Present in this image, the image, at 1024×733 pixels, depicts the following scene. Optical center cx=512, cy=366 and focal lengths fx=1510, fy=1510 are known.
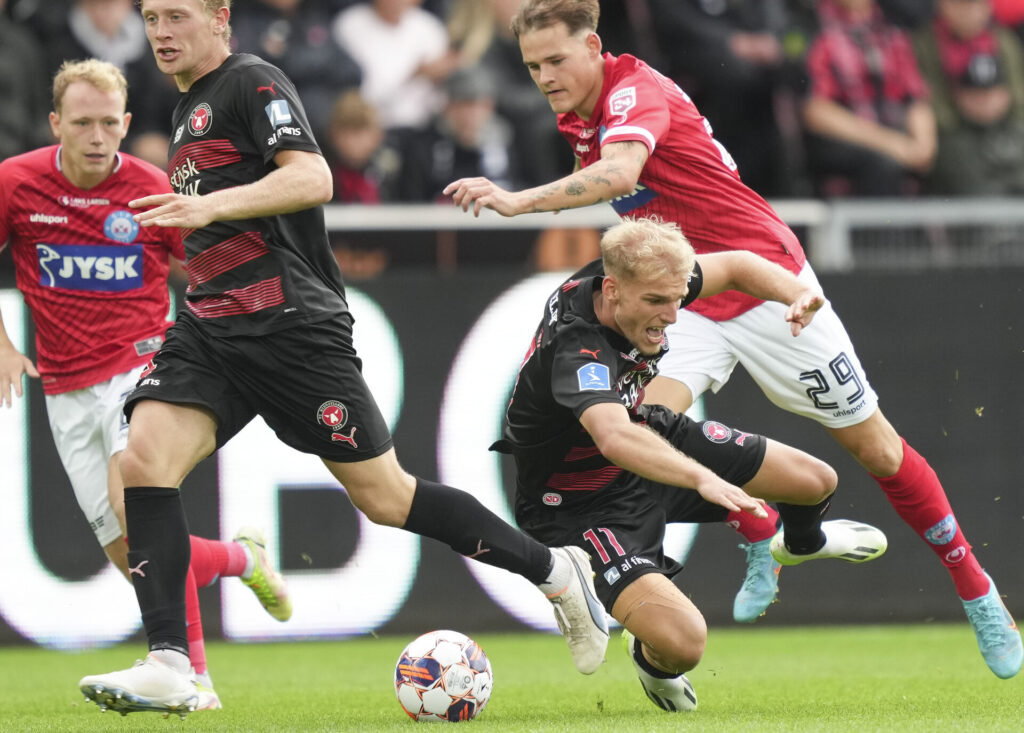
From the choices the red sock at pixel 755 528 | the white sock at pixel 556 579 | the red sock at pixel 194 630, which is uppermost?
the white sock at pixel 556 579

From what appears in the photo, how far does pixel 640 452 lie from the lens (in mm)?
4863

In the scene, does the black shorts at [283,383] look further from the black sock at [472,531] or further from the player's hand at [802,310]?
the player's hand at [802,310]

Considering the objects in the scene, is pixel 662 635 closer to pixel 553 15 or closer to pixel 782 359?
pixel 782 359

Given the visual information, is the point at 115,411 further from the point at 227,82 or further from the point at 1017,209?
the point at 1017,209

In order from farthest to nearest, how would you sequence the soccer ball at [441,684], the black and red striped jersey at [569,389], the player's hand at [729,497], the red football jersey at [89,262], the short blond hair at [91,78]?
the red football jersey at [89,262] → the short blond hair at [91,78] → the soccer ball at [441,684] → the black and red striped jersey at [569,389] → the player's hand at [729,497]

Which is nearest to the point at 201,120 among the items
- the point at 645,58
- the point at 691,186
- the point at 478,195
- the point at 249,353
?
the point at 249,353

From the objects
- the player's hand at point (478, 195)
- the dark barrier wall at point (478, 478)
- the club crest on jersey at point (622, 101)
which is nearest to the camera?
the player's hand at point (478, 195)

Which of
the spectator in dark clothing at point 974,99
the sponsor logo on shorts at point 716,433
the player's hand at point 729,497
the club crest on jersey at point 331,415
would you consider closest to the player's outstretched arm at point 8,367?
the club crest on jersey at point 331,415

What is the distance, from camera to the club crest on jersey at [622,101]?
577cm

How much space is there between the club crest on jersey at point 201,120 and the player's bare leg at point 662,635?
226 cm

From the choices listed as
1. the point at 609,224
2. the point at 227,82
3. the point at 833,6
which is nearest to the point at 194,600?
the point at 227,82

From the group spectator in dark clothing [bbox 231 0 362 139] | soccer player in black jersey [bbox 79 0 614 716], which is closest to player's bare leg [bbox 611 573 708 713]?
soccer player in black jersey [bbox 79 0 614 716]

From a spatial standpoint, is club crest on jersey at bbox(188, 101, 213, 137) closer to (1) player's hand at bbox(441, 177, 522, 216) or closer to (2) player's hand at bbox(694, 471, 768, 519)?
(1) player's hand at bbox(441, 177, 522, 216)

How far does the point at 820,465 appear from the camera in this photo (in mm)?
5840
